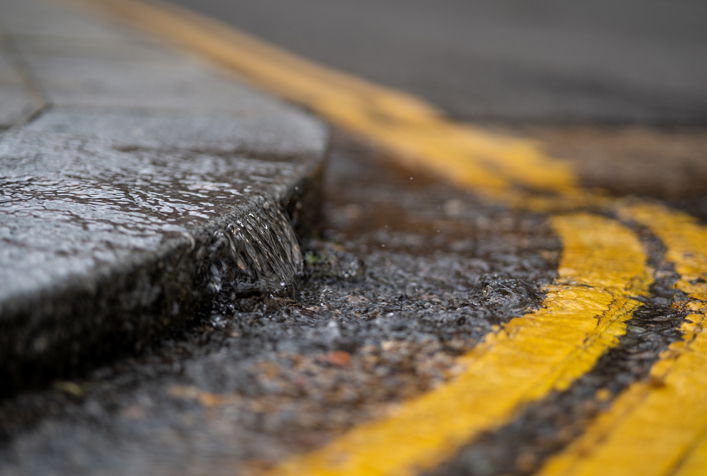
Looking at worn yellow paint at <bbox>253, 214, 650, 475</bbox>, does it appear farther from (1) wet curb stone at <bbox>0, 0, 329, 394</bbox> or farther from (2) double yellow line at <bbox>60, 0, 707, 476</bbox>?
(1) wet curb stone at <bbox>0, 0, 329, 394</bbox>

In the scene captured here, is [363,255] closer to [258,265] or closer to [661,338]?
[258,265]

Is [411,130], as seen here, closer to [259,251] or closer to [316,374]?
[259,251]

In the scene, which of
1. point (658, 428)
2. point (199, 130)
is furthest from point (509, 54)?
point (658, 428)

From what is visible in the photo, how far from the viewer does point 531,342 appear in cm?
120

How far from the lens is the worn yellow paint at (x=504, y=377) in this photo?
881mm

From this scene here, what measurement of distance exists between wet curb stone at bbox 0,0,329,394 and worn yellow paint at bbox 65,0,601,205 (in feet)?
2.61

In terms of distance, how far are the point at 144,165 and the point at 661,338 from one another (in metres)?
1.36

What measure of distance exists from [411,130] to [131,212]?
7.96ft

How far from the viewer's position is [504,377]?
1.07m

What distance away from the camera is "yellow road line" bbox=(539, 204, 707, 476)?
0.87m

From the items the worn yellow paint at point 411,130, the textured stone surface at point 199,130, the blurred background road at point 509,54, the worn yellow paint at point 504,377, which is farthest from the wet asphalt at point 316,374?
the blurred background road at point 509,54

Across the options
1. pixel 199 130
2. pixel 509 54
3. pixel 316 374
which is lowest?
pixel 316 374

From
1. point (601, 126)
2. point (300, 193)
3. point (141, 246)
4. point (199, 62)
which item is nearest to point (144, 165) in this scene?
point (300, 193)

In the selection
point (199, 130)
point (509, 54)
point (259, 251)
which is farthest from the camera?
point (509, 54)
